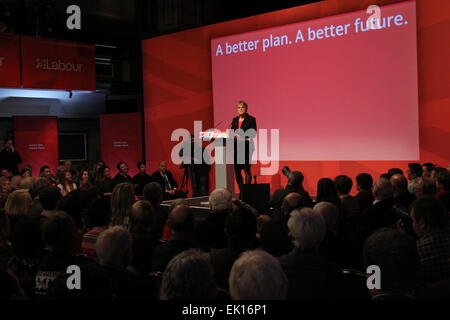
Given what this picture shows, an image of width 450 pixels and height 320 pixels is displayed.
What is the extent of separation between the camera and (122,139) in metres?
11.9

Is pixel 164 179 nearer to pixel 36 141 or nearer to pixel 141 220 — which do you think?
pixel 36 141

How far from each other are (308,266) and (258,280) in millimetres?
757

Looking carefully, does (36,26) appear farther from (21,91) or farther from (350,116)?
(350,116)

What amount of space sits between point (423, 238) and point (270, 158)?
21.0ft

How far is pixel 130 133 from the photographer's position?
468 inches

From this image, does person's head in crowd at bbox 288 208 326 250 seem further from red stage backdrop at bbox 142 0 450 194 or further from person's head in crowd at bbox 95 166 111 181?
person's head in crowd at bbox 95 166 111 181

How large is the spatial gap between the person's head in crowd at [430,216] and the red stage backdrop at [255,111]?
469 cm

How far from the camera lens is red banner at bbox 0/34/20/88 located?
30.9 ft

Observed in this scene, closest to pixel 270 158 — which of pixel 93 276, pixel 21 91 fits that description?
pixel 21 91

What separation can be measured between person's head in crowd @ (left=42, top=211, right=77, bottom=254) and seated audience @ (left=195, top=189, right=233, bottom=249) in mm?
1126

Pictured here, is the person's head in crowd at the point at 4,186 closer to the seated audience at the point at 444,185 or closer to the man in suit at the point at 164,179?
the man in suit at the point at 164,179

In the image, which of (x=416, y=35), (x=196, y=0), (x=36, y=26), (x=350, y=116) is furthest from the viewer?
(x=196, y=0)

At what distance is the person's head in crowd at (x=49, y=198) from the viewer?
374cm

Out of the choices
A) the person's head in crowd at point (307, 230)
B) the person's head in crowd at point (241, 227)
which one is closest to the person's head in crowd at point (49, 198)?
the person's head in crowd at point (241, 227)
